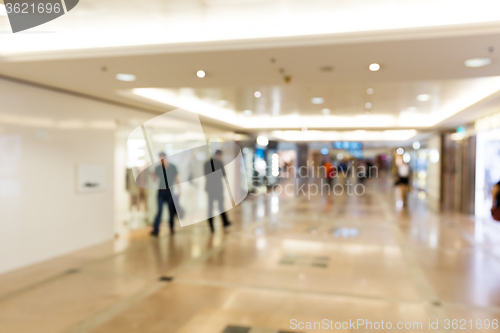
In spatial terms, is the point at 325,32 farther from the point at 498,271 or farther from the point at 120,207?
the point at 120,207

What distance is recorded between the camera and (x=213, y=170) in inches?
340

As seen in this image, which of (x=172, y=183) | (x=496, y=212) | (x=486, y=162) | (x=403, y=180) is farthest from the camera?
(x=403, y=180)

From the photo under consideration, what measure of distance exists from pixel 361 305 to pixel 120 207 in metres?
5.91

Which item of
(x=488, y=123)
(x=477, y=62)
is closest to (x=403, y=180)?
(x=488, y=123)

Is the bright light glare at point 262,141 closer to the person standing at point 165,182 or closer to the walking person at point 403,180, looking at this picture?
the walking person at point 403,180

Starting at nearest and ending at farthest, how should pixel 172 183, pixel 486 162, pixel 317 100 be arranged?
pixel 172 183, pixel 317 100, pixel 486 162

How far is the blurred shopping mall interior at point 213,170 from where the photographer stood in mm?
3896

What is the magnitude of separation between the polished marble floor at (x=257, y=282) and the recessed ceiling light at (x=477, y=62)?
2.79m

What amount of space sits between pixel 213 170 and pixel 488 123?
7089mm

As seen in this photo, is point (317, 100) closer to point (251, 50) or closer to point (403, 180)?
point (251, 50)

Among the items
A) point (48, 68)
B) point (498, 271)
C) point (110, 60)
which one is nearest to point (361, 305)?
point (498, 271)

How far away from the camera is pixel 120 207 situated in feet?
27.7

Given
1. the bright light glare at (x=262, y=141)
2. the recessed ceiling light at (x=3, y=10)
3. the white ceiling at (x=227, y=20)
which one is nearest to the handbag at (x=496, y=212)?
the white ceiling at (x=227, y=20)

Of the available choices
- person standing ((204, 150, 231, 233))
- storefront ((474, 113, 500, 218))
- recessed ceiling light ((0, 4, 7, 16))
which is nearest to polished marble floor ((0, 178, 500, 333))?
person standing ((204, 150, 231, 233))
